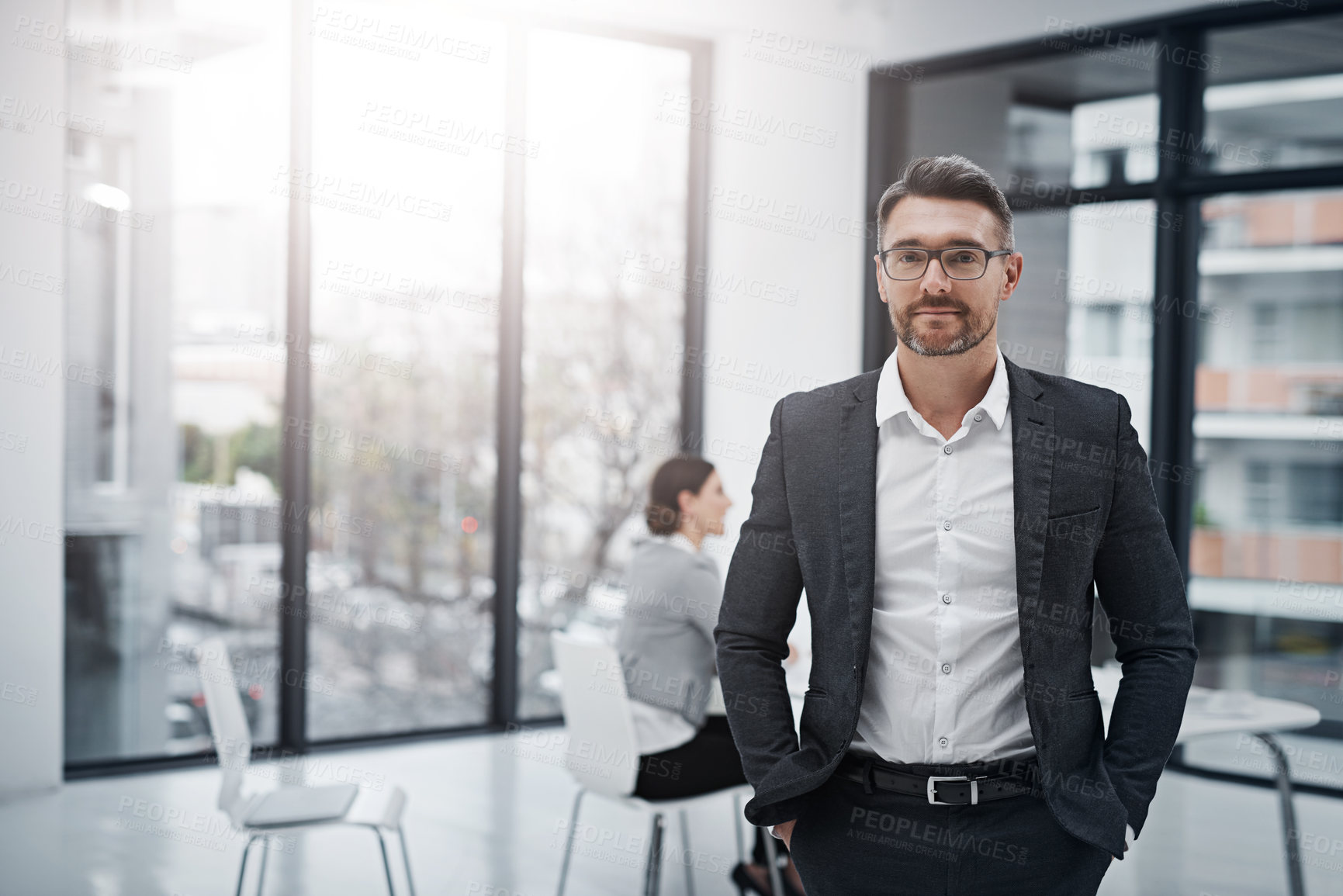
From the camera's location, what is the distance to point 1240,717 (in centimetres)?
289

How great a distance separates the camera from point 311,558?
4.63 metres

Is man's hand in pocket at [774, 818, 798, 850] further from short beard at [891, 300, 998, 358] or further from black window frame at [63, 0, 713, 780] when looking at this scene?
black window frame at [63, 0, 713, 780]

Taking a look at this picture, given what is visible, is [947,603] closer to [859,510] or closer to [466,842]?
[859,510]

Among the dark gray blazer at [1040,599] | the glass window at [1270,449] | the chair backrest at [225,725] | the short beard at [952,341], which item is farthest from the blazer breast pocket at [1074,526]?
the glass window at [1270,449]

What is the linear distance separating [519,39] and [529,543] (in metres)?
2.21

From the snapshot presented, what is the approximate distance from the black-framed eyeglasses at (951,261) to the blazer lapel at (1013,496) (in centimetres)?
18

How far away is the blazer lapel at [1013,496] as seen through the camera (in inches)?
59.7

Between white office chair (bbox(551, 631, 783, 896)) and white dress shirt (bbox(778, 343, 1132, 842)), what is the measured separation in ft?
4.12

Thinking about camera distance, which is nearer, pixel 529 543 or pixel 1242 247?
pixel 1242 247

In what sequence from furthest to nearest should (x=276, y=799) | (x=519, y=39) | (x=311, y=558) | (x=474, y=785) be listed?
(x=519, y=39)
(x=311, y=558)
(x=474, y=785)
(x=276, y=799)

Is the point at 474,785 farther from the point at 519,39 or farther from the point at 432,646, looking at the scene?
the point at 519,39

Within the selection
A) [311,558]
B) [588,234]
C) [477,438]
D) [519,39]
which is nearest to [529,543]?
[477,438]

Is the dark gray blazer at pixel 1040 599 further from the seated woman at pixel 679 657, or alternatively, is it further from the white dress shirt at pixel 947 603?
the seated woman at pixel 679 657

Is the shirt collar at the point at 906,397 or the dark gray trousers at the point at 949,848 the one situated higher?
the shirt collar at the point at 906,397
